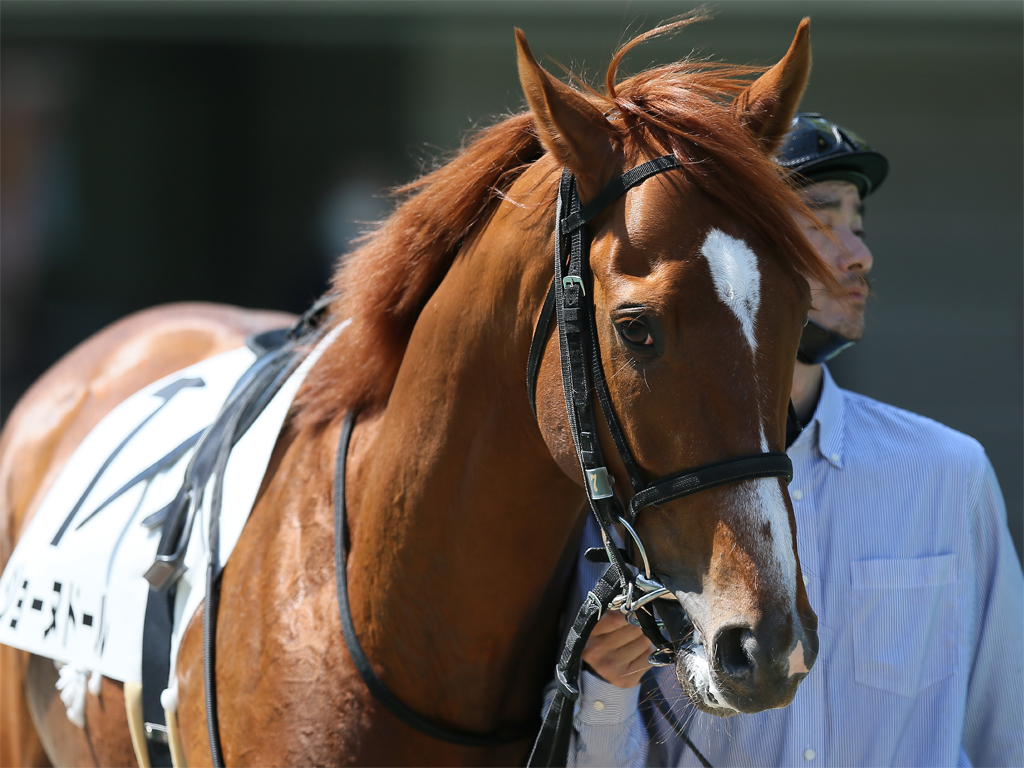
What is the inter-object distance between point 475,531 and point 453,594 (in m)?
0.13

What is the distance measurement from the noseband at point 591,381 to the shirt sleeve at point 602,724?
0.30m

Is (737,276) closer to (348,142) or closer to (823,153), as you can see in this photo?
(823,153)

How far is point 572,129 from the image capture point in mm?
1348

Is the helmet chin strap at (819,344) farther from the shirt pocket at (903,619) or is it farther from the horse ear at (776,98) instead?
the horse ear at (776,98)

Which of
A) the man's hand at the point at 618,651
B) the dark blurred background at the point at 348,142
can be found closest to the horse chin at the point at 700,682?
the man's hand at the point at 618,651

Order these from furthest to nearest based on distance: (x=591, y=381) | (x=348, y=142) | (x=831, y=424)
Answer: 1. (x=348, y=142)
2. (x=831, y=424)
3. (x=591, y=381)

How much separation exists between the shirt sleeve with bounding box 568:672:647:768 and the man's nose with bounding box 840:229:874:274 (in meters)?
1.02

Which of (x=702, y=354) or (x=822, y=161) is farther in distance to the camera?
(x=822, y=161)

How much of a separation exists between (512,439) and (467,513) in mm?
162

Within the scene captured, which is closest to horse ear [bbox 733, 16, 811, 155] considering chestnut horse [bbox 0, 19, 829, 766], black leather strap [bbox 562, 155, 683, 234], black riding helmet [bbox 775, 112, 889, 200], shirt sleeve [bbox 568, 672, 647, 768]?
chestnut horse [bbox 0, 19, 829, 766]

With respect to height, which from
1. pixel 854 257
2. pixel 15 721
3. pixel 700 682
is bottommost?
pixel 15 721

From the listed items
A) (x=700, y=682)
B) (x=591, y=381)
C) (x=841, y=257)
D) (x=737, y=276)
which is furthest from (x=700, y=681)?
(x=841, y=257)

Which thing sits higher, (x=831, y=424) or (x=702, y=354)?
(x=702, y=354)

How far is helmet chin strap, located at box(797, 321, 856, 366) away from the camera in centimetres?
188
